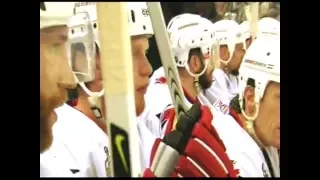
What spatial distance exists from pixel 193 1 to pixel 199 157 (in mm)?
482

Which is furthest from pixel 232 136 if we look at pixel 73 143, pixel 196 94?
pixel 73 143

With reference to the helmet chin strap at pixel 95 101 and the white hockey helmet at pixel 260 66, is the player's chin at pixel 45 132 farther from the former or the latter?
the white hockey helmet at pixel 260 66

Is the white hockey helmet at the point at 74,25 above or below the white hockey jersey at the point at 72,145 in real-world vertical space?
above

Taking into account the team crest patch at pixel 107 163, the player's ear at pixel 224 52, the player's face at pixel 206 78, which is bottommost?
the team crest patch at pixel 107 163

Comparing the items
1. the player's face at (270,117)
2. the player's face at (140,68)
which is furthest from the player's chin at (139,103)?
the player's face at (270,117)

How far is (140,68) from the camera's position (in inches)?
52.3

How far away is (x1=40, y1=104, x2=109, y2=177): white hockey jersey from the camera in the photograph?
4.38 ft

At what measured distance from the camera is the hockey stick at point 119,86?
1280 mm

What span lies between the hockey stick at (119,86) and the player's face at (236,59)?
316 mm

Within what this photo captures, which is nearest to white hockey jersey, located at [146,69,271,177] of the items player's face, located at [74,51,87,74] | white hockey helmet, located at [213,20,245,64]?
white hockey helmet, located at [213,20,245,64]

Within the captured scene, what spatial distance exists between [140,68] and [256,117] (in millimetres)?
396
